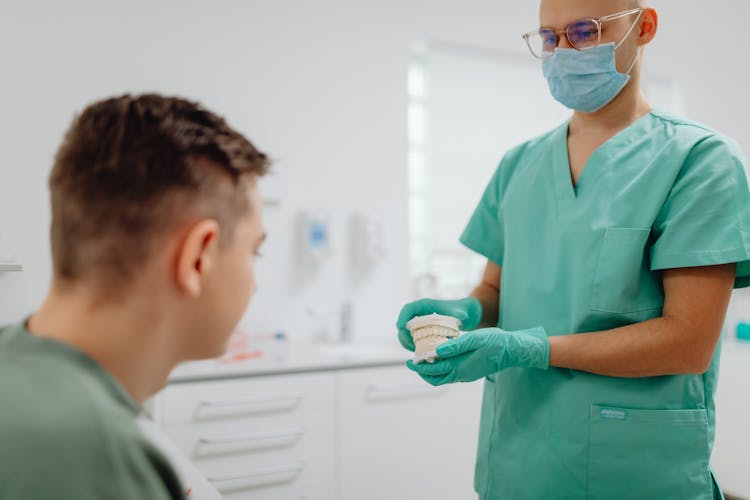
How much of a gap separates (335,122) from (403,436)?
142cm

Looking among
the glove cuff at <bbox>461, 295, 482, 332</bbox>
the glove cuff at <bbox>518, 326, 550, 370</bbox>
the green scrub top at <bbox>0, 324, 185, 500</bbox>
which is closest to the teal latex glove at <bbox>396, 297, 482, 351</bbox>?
the glove cuff at <bbox>461, 295, 482, 332</bbox>

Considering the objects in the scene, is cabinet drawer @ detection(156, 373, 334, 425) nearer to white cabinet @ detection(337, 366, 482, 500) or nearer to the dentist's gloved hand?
white cabinet @ detection(337, 366, 482, 500)

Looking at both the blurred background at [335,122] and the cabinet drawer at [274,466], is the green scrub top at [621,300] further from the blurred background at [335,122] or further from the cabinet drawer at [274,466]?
the blurred background at [335,122]

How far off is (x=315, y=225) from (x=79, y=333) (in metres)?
2.09

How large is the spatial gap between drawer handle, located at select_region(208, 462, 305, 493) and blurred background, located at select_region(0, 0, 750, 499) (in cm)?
5

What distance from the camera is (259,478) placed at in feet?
6.48

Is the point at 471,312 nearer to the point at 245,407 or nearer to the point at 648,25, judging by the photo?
the point at 648,25

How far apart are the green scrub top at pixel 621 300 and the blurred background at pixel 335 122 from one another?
1.10 meters

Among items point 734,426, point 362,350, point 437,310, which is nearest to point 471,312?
point 437,310

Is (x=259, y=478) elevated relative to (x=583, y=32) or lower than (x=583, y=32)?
lower

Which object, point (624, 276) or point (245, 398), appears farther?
point (245, 398)

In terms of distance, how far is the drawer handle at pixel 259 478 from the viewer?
1947 mm

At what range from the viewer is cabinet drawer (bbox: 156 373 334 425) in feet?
6.26

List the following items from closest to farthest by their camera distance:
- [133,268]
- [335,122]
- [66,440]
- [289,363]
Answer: [66,440], [133,268], [289,363], [335,122]
